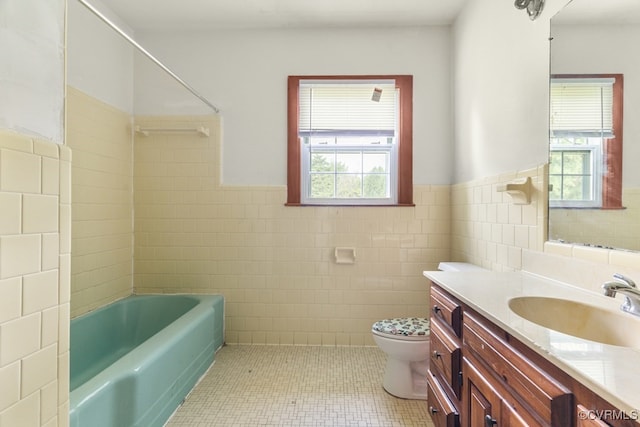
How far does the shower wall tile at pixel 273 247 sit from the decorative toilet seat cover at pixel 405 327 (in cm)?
55

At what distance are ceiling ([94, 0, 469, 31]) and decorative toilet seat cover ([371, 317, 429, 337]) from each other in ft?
7.28

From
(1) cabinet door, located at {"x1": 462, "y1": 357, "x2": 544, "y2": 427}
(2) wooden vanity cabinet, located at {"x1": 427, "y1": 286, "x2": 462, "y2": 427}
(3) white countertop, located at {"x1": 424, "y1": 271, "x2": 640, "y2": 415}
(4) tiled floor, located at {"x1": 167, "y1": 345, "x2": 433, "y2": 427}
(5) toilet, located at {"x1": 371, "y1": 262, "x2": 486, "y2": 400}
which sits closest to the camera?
(3) white countertop, located at {"x1": 424, "y1": 271, "x2": 640, "y2": 415}

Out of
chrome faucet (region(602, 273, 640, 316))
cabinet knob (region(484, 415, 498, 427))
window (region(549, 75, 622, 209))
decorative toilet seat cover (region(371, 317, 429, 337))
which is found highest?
window (region(549, 75, 622, 209))

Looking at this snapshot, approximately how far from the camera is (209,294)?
8.86 feet

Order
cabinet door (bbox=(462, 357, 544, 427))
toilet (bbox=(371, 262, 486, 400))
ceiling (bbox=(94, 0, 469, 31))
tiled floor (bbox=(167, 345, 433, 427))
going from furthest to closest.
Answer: ceiling (bbox=(94, 0, 469, 31)), toilet (bbox=(371, 262, 486, 400)), tiled floor (bbox=(167, 345, 433, 427)), cabinet door (bbox=(462, 357, 544, 427))

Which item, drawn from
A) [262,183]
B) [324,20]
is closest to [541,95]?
[324,20]

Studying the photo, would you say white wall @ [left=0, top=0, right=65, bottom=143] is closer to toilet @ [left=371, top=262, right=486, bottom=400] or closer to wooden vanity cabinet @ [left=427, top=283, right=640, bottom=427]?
wooden vanity cabinet @ [left=427, top=283, right=640, bottom=427]

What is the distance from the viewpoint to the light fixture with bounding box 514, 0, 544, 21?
5.17ft

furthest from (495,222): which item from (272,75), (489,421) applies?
(272,75)

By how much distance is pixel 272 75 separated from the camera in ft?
8.82

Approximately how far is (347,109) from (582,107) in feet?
5.43

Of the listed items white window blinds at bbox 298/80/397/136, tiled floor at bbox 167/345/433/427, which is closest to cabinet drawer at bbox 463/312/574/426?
tiled floor at bbox 167/345/433/427

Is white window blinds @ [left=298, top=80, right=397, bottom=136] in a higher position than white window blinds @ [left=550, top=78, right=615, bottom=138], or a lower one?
higher

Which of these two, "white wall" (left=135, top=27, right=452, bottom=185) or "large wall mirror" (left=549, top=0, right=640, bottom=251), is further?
"white wall" (left=135, top=27, right=452, bottom=185)
